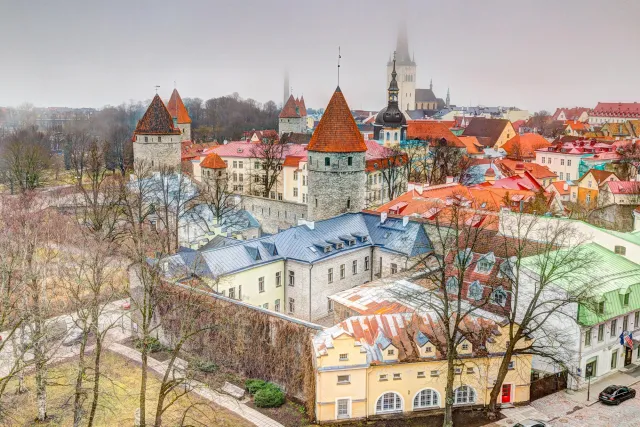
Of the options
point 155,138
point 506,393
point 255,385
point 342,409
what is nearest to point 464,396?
point 506,393

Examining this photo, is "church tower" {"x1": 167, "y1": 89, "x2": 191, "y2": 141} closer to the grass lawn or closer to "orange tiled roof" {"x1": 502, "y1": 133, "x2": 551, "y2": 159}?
"orange tiled roof" {"x1": 502, "y1": 133, "x2": 551, "y2": 159}

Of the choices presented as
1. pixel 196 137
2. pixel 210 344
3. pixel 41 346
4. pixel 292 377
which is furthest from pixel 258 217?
pixel 196 137

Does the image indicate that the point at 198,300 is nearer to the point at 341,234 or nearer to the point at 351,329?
the point at 351,329

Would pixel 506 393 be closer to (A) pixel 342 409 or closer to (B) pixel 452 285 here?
(B) pixel 452 285

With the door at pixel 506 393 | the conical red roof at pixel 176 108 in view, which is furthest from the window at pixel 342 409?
the conical red roof at pixel 176 108

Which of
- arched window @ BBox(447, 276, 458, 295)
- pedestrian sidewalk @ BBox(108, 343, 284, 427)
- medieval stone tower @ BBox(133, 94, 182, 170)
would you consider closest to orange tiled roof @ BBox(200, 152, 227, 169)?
medieval stone tower @ BBox(133, 94, 182, 170)

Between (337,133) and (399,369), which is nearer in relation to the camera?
(399,369)

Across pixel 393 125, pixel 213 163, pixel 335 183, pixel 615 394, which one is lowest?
pixel 615 394
